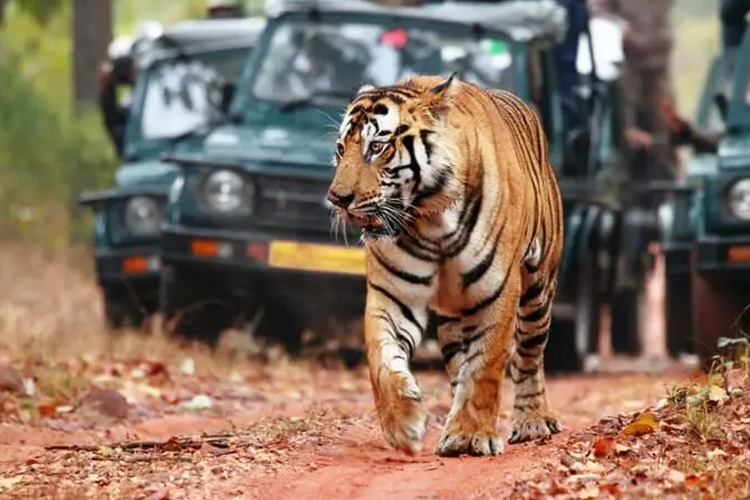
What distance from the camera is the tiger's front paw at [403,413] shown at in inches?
281

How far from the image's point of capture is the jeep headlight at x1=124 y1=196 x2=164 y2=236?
548 inches

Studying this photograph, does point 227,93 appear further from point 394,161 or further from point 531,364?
point 394,161

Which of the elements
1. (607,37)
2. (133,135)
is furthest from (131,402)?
(607,37)

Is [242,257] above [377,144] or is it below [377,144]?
below

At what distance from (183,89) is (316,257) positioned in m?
3.51

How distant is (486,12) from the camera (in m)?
13.4

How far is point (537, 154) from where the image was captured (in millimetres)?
8625

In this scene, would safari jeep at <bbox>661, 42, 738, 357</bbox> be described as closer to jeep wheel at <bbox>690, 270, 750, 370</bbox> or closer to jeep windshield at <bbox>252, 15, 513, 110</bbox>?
jeep wheel at <bbox>690, 270, 750, 370</bbox>

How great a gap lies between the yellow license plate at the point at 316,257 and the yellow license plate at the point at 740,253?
212 cm

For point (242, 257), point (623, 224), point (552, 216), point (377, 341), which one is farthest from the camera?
point (623, 224)

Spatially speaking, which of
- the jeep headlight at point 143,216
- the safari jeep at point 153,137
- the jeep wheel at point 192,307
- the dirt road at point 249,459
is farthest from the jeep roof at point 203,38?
the dirt road at point 249,459

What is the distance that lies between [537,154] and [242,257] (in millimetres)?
3804

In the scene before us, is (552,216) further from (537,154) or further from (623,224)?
(623,224)

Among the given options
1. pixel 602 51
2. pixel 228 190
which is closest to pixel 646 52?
pixel 602 51
